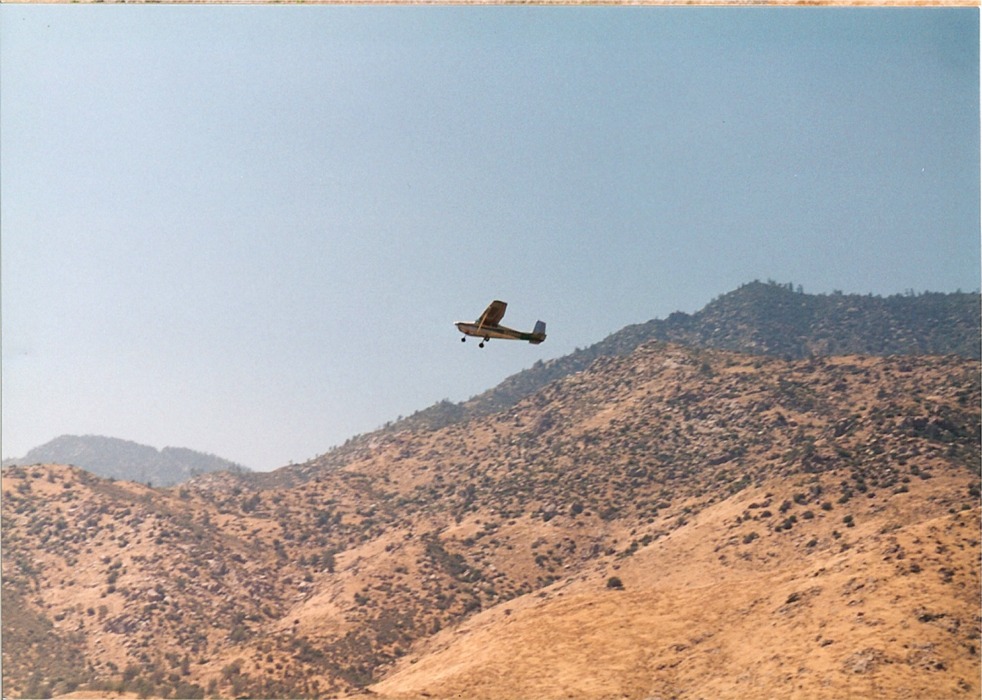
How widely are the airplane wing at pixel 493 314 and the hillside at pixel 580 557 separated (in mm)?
22376

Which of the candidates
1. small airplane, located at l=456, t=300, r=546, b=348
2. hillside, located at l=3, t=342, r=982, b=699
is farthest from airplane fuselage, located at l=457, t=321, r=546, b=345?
hillside, located at l=3, t=342, r=982, b=699

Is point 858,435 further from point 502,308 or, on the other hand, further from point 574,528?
point 502,308

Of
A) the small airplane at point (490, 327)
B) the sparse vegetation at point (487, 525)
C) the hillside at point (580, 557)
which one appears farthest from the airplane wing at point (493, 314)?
the sparse vegetation at point (487, 525)

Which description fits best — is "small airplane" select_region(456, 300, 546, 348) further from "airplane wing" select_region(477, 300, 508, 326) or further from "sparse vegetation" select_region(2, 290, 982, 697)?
"sparse vegetation" select_region(2, 290, 982, 697)

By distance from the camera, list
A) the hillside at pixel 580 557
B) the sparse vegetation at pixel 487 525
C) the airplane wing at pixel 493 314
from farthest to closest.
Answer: the sparse vegetation at pixel 487 525
the hillside at pixel 580 557
the airplane wing at pixel 493 314

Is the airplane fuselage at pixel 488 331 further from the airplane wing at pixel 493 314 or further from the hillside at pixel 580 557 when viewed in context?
the hillside at pixel 580 557

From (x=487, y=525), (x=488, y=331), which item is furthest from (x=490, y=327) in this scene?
(x=487, y=525)

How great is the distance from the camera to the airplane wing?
156 ft

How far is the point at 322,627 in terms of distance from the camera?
8319cm

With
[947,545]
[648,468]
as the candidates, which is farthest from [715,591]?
[648,468]

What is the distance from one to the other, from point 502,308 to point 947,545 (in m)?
31.6

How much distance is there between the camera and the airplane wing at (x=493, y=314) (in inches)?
1873

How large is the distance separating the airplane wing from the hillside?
73.4 feet

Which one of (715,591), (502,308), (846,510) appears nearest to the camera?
(502,308)
